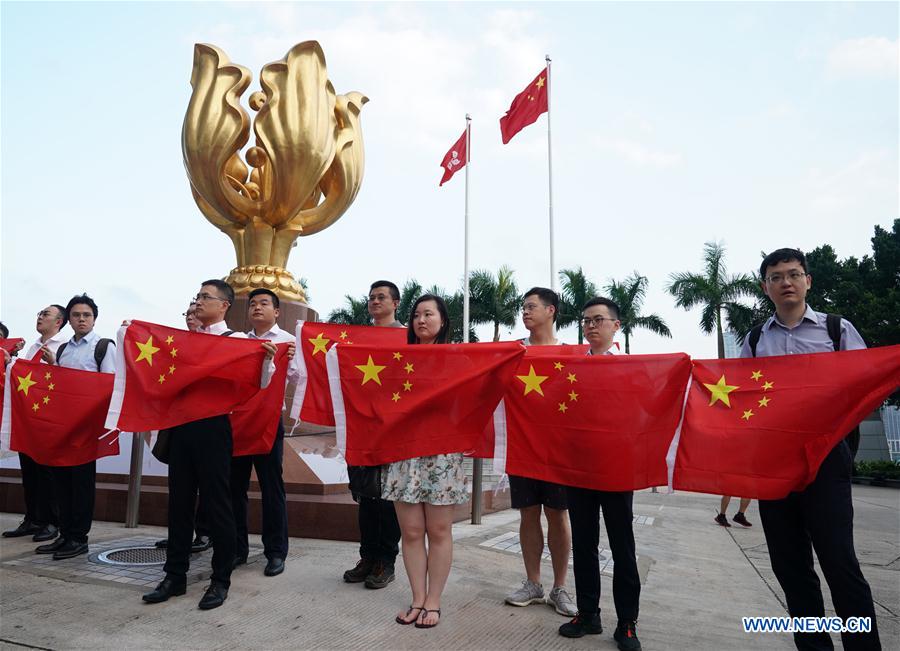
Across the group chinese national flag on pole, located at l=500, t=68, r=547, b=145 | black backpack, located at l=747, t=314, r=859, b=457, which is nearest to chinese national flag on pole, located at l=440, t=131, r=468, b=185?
chinese national flag on pole, located at l=500, t=68, r=547, b=145

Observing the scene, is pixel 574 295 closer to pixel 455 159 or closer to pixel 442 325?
pixel 455 159

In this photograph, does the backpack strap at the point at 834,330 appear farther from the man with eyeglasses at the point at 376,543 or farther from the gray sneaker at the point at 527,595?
the man with eyeglasses at the point at 376,543

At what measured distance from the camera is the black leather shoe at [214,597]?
10.6ft

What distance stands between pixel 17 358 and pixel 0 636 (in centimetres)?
298

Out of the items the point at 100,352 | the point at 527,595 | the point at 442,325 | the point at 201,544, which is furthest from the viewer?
the point at 100,352

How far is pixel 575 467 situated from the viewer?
319cm

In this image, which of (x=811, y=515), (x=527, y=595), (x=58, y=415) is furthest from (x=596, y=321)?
(x=58, y=415)

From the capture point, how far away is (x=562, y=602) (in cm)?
331

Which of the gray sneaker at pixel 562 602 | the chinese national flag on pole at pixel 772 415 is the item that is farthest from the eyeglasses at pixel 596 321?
the gray sneaker at pixel 562 602

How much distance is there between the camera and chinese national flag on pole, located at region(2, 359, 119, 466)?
4.76 meters

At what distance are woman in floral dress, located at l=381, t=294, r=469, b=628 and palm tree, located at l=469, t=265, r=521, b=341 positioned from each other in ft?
87.2

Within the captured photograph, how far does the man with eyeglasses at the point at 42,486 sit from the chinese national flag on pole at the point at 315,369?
2.54m

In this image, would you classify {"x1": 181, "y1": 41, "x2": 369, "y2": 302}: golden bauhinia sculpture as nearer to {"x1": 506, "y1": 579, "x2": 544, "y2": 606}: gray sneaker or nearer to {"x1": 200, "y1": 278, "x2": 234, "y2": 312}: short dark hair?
{"x1": 200, "y1": 278, "x2": 234, "y2": 312}: short dark hair

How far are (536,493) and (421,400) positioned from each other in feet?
2.87
